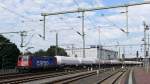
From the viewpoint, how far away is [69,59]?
9138 centimetres

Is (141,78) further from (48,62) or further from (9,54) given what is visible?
(9,54)

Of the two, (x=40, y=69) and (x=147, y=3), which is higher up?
(x=147, y=3)

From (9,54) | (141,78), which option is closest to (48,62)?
(141,78)

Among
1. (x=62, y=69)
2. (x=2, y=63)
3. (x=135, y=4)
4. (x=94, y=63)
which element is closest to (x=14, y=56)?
(x=2, y=63)

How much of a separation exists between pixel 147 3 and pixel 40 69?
51768 mm

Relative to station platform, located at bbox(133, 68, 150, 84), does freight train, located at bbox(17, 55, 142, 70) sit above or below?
above

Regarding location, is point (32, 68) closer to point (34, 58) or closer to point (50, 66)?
point (34, 58)

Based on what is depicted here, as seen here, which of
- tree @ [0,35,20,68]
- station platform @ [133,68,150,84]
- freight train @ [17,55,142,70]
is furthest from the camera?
tree @ [0,35,20,68]

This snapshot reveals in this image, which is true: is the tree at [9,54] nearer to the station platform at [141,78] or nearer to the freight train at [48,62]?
the freight train at [48,62]

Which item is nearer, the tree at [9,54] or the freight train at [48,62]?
the freight train at [48,62]

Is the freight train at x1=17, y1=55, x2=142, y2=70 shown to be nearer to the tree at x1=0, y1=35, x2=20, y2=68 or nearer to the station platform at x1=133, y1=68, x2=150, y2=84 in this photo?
the station platform at x1=133, y1=68, x2=150, y2=84

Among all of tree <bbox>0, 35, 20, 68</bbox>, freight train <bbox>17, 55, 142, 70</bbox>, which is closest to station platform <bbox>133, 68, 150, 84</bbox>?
freight train <bbox>17, 55, 142, 70</bbox>

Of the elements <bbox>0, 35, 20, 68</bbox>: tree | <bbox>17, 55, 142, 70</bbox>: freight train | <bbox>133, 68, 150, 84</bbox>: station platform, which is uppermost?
<bbox>0, 35, 20, 68</bbox>: tree

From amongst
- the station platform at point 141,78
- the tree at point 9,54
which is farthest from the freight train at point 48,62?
the tree at point 9,54
